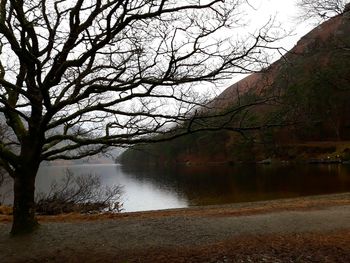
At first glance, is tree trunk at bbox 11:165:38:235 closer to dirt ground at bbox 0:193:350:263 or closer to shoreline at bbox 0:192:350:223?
dirt ground at bbox 0:193:350:263

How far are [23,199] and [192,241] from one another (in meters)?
4.40

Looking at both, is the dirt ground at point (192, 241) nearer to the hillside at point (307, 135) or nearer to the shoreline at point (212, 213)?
the shoreline at point (212, 213)

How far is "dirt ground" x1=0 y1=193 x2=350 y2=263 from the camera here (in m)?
7.92

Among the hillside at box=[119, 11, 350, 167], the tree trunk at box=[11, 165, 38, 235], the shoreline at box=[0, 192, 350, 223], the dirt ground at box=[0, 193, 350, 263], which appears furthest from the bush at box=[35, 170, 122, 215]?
the tree trunk at box=[11, 165, 38, 235]

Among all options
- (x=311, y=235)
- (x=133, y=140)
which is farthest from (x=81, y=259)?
(x=311, y=235)

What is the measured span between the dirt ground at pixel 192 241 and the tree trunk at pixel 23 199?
348mm

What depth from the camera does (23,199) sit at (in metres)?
10.2

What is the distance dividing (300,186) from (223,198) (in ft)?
27.4

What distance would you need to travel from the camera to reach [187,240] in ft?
31.1

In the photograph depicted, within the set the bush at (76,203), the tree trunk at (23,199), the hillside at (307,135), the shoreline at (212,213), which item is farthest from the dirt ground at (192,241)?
the hillside at (307,135)

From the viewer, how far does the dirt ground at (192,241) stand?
26.0ft

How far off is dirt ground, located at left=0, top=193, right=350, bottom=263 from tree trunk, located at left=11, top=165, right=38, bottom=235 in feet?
1.14

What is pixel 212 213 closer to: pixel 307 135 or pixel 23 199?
pixel 23 199

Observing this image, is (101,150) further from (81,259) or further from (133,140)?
(81,259)
